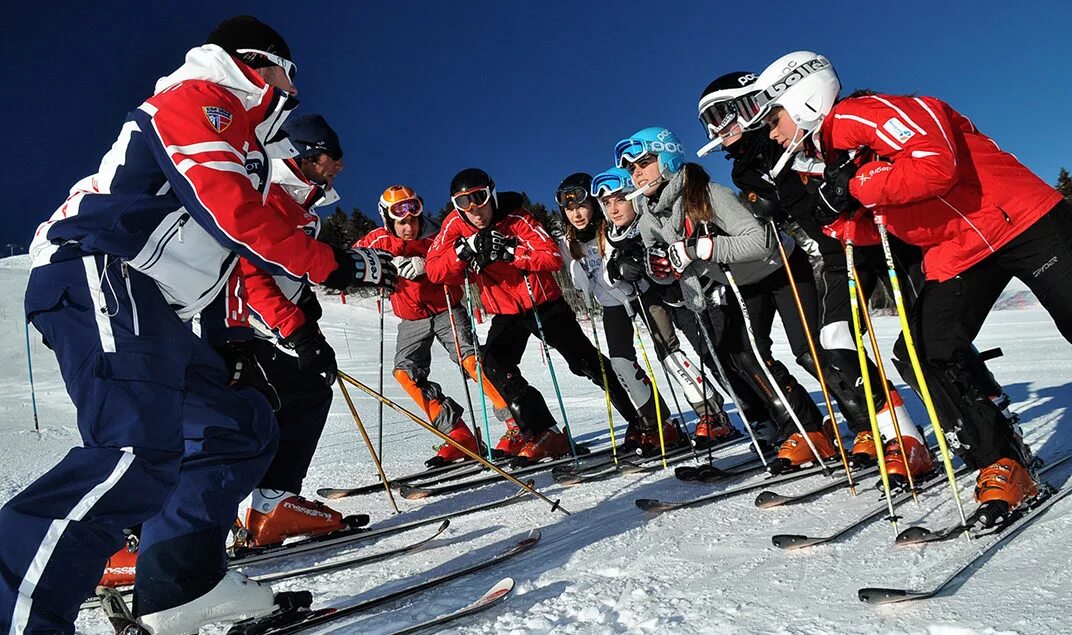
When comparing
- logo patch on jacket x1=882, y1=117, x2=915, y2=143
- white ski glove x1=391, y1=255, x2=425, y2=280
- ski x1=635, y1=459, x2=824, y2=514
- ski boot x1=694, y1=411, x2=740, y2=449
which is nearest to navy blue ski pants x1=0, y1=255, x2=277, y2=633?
ski x1=635, y1=459, x2=824, y2=514

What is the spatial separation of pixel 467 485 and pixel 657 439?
160cm

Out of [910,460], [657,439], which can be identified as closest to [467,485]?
[657,439]

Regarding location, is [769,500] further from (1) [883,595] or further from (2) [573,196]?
(2) [573,196]

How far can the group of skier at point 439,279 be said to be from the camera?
2162 millimetres

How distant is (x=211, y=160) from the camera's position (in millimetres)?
2312

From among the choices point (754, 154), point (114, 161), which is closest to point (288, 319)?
point (114, 161)

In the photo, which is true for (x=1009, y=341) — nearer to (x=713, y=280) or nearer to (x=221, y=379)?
(x=713, y=280)

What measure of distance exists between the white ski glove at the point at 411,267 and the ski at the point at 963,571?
4557 millimetres

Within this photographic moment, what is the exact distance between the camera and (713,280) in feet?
16.5

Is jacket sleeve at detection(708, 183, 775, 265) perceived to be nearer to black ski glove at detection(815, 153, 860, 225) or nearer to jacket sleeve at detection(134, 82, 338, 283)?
black ski glove at detection(815, 153, 860, 225)

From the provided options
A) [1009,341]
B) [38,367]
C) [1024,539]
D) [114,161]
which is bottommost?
[1024,539]

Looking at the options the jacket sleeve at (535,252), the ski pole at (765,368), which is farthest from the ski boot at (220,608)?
the jacket sleeve at (535,252)

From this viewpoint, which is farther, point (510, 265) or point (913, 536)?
point (510, 265)

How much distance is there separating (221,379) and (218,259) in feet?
1.44
